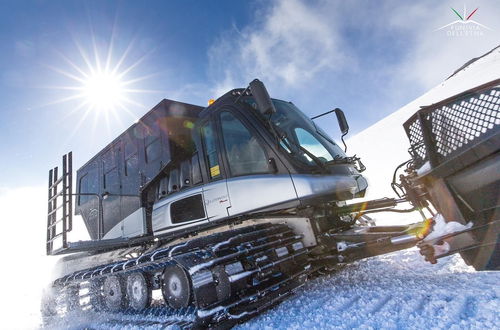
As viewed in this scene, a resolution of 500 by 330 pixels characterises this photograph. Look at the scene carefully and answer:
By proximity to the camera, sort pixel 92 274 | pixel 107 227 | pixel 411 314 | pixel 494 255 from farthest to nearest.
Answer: pixel 107 227 < pixel 92 274 < pixel 411 314 < pixel 494 255

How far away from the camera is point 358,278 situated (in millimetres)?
3658

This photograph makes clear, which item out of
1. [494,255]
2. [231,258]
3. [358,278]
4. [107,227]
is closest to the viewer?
[494,255]

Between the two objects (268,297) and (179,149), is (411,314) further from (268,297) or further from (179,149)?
(179,149)

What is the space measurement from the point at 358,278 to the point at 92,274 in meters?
3.50

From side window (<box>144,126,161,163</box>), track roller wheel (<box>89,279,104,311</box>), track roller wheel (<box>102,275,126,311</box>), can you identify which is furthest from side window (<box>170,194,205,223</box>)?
track roller wheel (<box>89,279,104,311</box>)

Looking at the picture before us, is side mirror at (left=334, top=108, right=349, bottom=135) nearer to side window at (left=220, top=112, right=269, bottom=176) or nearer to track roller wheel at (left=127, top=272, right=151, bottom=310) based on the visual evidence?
side window at (left=220, top=112, right=269, bottom=176)

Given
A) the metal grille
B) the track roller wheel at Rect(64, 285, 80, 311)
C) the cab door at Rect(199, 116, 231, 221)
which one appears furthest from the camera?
the track roller wheel at Rect(64, 285, 80, 311)

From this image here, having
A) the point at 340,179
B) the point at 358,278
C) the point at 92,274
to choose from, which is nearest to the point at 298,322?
the point at 358,278

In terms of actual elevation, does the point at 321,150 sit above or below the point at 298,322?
above

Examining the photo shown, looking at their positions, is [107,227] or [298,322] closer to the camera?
[298,322]

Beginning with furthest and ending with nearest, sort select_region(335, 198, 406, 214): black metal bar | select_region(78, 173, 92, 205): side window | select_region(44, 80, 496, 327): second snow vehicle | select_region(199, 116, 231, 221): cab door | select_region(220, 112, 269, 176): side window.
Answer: select_region(78, 173, 92, 205): side window → select_region(199, 116, 231, 221): cab door → select_region(220, 112, 269, 176): side window → select_region(335, 198, 406, 214): black metal bar → select_region(44, 80, 496, 327): second snow vehicle

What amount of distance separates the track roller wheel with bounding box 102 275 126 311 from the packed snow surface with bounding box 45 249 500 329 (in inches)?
6.8

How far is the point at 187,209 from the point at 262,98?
209 centimetres

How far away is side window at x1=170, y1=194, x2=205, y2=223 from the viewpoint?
414 cm
